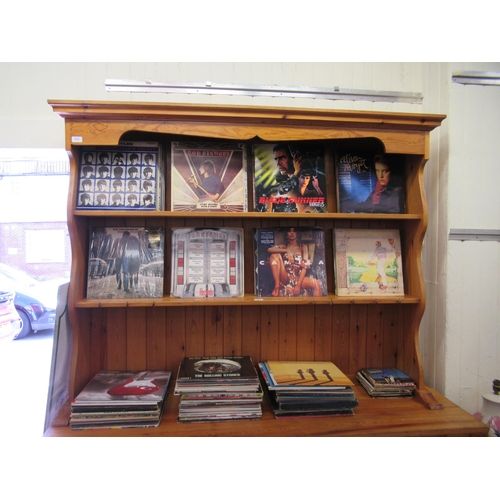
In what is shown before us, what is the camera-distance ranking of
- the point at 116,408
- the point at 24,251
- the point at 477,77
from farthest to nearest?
the point at 24,251 → the point at 477,77 → the point at 116,408

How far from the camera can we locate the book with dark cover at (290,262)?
1477mm

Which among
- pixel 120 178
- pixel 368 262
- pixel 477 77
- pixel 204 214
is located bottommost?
pixel 368 262

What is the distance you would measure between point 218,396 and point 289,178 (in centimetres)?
102

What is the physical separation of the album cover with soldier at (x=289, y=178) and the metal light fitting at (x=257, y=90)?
252 millimetres

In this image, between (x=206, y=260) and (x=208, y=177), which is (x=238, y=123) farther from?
(x=206, y=260)

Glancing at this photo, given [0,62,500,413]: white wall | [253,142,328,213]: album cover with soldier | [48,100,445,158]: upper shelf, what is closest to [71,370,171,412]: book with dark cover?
[253,142,328,213]: album cover with soldier

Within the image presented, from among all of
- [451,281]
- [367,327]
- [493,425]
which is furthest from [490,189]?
[493,425]

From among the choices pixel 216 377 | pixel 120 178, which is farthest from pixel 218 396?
pixel 120 178

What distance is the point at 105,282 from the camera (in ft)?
4.65

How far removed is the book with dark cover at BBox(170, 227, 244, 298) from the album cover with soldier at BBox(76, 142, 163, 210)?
0.68 feet

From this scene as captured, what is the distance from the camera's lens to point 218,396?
129 cm

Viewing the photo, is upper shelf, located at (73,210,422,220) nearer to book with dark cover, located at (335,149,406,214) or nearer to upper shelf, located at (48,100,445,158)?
book with dark cover, located at (335,149,406,214)

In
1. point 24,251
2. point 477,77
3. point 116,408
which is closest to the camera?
point 116,408

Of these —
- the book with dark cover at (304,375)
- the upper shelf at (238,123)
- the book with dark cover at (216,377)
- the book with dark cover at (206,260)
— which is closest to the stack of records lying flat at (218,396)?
the book with dark cover at (216,377)
